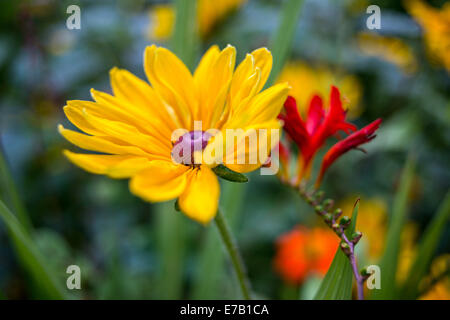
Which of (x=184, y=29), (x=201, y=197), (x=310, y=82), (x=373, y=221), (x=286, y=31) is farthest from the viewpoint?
(x=310, y=82)

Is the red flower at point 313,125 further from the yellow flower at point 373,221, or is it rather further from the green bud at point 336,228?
the yellow flower at point 373,221

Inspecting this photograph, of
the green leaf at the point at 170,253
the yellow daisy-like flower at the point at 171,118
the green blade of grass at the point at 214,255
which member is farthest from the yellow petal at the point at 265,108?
the green leaf at the point at 170,253

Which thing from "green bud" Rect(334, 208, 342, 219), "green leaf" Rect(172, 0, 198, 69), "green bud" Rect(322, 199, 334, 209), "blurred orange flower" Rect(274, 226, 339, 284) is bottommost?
"blurred orange flower" Rect(274, 226, 339, 284)

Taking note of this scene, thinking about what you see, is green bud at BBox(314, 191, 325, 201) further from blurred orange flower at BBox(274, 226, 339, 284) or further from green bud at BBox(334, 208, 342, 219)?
blurred orange flower at BBox(274, 226, 339, 284)

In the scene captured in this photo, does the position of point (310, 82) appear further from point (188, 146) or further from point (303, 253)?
point (188, 146)

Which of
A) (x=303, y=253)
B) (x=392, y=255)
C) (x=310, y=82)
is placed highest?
(x=310, y=82)

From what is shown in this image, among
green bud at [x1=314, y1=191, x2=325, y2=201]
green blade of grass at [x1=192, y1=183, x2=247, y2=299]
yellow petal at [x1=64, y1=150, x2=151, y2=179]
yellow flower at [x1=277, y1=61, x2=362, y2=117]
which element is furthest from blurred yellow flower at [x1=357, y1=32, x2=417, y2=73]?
yellow petal at [x1=64, y1=150, x2=151, y2=179]

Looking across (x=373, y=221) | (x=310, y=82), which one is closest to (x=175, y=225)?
(x=373, y=221)
